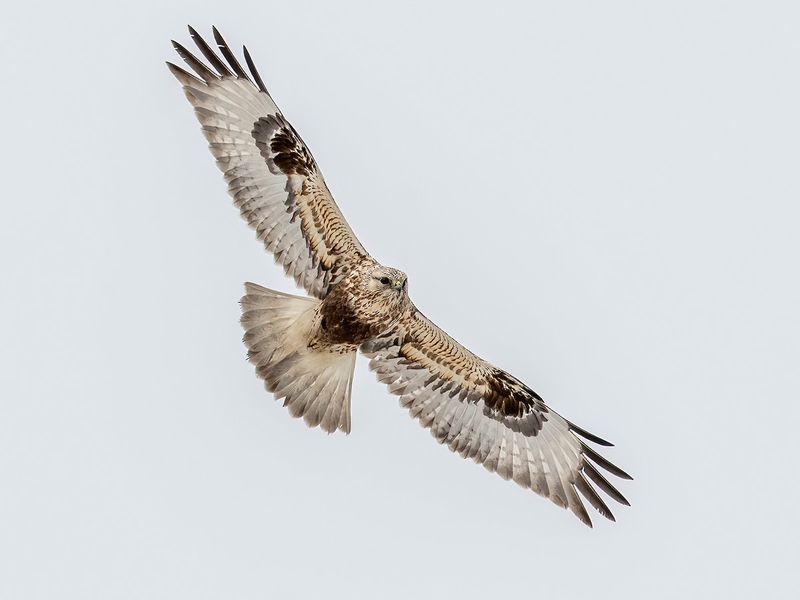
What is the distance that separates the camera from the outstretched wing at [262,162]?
9.24 metres

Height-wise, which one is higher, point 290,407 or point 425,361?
point 425,361

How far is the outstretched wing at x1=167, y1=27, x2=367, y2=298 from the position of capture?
30.3 ft

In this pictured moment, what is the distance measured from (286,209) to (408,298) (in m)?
1.09

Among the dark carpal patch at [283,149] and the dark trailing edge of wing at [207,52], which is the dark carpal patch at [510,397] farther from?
the dark trailing edge of wing at [207,52]

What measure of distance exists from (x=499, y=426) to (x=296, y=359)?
1631 millimetres

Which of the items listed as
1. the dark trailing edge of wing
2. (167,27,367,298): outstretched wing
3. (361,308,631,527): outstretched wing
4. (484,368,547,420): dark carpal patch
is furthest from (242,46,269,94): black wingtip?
(484,368,547,420): dark carpal patch

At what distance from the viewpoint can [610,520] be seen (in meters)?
9.95

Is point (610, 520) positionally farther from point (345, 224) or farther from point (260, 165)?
point (260, 165)

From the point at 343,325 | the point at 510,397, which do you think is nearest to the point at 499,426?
the point at 510,397

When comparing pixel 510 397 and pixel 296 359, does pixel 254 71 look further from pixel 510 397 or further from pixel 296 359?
pixel 510 397

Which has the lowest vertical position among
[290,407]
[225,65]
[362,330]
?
[290,407]

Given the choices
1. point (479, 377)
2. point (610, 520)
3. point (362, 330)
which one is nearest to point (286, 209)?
point (362, 330)

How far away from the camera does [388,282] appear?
9188 millimetres

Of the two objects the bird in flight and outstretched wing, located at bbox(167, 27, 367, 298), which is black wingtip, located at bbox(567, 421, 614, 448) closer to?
the bird in flight
